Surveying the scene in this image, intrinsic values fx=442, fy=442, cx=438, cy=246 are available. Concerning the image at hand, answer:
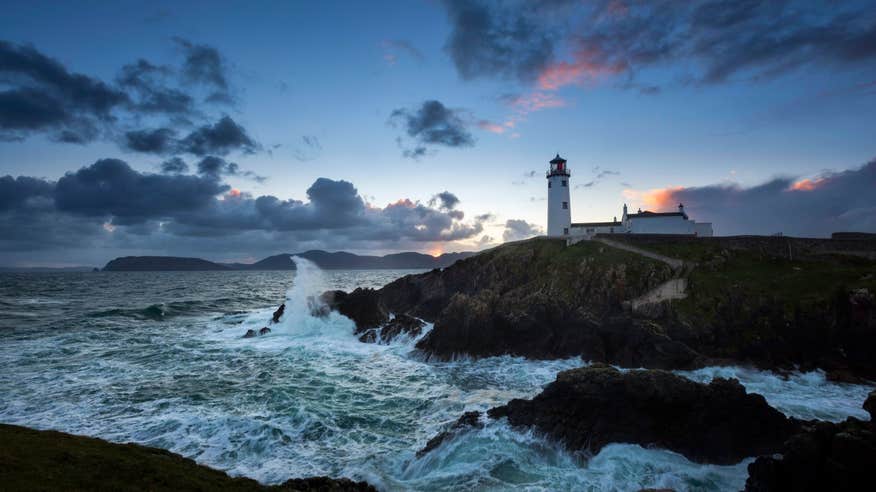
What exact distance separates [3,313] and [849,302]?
9589cm

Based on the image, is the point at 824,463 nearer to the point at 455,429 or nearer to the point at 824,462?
the point at 824,462

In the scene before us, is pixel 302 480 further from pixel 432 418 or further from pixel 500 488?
pixel 432 418

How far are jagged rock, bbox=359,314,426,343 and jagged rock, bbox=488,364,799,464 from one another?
25.3m

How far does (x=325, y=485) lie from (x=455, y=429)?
24.2 feet

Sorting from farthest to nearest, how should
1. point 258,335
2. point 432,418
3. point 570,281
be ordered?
point 258,335
point 570,281
point 432,418

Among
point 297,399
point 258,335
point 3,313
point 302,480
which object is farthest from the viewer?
point 3,313

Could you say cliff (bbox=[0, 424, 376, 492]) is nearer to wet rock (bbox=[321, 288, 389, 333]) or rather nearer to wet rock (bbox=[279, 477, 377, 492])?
wet rock (bbox=[279, 477, 377, 492])

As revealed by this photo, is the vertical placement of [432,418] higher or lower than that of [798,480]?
lower

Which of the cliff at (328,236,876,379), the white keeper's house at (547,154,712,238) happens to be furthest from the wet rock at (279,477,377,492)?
the white keeper's house at (547,154,712,238)

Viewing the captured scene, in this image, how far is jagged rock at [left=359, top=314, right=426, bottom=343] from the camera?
4653cm

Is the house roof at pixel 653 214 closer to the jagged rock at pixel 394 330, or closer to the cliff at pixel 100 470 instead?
the jagged rock at pixel 394 330

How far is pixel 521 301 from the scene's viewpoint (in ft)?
138

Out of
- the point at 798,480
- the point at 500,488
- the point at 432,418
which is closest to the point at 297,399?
the point at 432,418

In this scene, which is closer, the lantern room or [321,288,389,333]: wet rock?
[321,288,389,333]: wet rock
